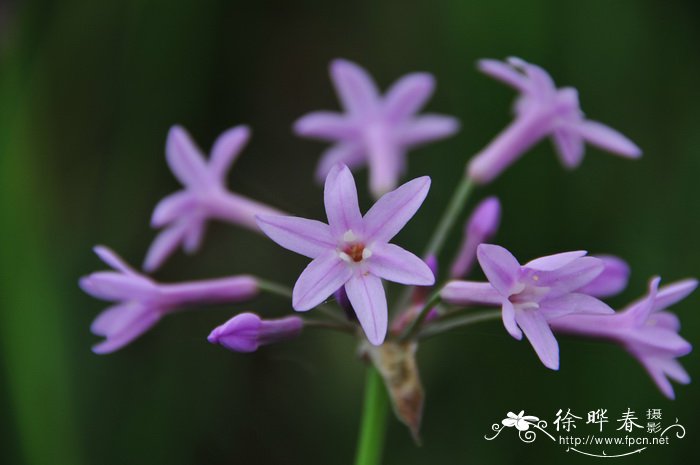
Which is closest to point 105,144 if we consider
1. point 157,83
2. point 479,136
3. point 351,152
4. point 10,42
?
point 157,83

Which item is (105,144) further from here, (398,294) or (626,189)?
(626,189)

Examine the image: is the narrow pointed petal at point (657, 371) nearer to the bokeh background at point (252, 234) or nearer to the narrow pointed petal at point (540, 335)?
the narrow pointed petal at point (540, 335)

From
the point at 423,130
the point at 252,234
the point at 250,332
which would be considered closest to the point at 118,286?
the point at 250,332

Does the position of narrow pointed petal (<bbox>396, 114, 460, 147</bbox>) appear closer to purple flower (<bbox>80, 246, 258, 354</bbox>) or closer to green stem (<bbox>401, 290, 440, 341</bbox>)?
purple flower (<bbox>80, 246, 258, 354</bbox>)

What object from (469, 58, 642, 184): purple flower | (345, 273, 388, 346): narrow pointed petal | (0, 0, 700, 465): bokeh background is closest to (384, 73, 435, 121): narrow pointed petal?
(469, 58, 642, 184): purple flower

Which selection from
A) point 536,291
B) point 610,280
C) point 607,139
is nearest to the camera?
point 536,291

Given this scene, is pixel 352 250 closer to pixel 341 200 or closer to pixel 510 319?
pixel 341 200
